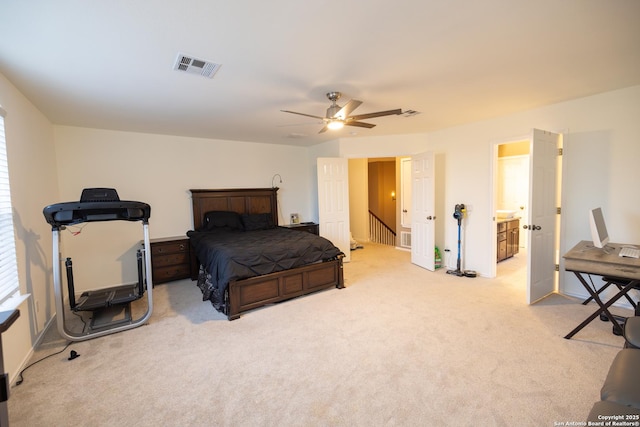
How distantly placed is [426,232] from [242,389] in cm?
404

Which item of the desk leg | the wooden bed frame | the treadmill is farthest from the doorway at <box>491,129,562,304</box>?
the treadmill

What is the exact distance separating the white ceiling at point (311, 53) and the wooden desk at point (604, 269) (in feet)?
5.82

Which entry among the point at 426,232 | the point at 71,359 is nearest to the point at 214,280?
the point at 71,359

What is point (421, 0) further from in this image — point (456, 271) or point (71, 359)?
point (456, 271)

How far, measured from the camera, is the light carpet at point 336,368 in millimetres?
1873

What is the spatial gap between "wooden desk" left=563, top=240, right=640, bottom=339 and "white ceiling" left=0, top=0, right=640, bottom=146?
1.77m

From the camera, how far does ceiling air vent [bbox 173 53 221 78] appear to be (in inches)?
87.2

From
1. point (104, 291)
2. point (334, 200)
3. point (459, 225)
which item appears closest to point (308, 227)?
point (334, 200)

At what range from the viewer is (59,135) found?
163 inches

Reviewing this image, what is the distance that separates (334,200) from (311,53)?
12.1 feet

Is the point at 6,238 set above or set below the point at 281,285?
above

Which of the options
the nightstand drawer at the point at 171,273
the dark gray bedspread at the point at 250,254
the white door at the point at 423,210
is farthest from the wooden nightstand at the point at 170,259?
the white door at the point at 423,210

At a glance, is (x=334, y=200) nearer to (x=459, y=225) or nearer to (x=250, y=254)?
(x=459, y=225)

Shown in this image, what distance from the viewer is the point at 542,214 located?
11.7 feet
